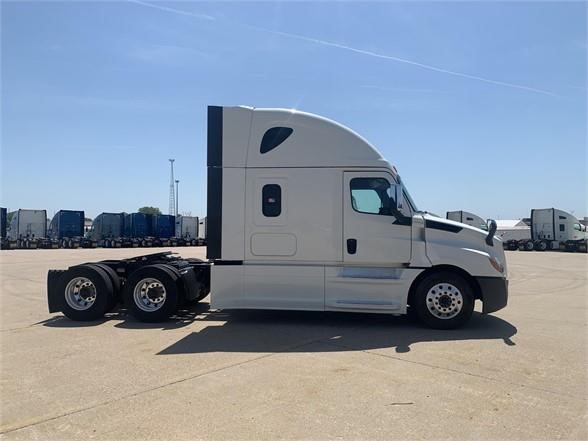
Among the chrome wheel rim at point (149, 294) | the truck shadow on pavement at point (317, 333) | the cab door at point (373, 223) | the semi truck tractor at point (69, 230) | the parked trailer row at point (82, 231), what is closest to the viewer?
the truck shadow on pavement at point (317, 333)

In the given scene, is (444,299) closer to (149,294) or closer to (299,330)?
(299,330)

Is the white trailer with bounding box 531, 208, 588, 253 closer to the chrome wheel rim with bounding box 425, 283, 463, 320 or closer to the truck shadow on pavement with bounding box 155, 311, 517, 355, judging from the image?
the truck shadow on pavement with bounding box 155, 311, 517, 355

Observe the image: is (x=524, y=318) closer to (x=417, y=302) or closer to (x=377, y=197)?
(x=417, y=302)

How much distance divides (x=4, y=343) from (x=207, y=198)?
12.0ft

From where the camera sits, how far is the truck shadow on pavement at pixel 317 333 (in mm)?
6703

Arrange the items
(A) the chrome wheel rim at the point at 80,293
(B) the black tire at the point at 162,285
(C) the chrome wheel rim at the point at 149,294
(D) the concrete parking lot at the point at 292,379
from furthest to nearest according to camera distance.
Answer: (A) the chrome wheel rim at the point at 80,293, (C) the chrome wheel rim at the point at 149,294, (B) the black tire at the point at 162,285, (D) the concrete parking lot at the point at 292,379

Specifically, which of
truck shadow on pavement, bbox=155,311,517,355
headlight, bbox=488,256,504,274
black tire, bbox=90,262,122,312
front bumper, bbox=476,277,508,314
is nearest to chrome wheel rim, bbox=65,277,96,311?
black tire, bbox=90,262,122,312

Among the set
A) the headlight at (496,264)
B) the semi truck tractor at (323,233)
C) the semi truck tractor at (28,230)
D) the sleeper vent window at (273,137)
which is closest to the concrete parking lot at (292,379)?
the semi truck tractor at (323,233)

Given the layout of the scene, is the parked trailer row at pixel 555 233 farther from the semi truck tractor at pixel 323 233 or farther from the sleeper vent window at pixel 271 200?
the sleeper vent window at pixel 271 200

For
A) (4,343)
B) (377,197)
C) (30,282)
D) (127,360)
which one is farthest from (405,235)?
(30,282)

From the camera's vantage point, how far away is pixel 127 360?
5.99 meters

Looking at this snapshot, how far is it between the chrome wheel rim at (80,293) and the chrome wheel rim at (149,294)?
2.79 feet

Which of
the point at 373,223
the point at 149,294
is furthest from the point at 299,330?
the point at 149,294

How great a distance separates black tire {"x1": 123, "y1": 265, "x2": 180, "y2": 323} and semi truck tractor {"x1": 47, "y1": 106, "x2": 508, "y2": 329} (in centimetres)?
76
